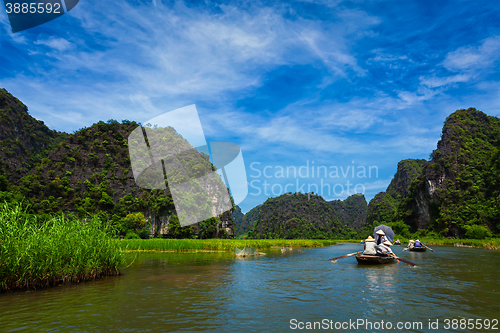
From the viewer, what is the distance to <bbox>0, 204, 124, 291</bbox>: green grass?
7.72 meters

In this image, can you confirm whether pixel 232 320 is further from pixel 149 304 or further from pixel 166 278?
pixel 166 278

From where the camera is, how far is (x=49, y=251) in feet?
27.7

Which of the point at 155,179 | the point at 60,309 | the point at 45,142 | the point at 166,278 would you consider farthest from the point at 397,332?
the point at 45,142

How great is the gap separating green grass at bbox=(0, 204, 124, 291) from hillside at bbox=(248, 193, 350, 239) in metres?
84.2

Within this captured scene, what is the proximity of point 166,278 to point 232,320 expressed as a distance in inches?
239

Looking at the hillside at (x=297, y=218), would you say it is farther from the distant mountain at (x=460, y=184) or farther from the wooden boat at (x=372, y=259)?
the wooden boat at (x=372, y=259)

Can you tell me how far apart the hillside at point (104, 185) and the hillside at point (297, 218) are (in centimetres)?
4103

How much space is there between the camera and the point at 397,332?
5.54 metres

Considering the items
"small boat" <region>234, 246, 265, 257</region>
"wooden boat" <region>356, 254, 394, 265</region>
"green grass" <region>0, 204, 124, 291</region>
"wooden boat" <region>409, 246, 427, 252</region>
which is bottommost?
"wooden boat" <region>409, 246, 427, 252</region>

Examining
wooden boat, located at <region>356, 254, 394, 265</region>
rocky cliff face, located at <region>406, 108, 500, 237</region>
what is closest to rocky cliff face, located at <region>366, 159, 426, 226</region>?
rocky cliff face, located at <region>406, 108, 500, 237</region>

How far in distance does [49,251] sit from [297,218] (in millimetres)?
106704

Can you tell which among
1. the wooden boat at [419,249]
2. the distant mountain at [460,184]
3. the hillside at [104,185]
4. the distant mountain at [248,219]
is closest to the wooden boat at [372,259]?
the wooden boat at [419,249]

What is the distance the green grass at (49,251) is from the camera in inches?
304

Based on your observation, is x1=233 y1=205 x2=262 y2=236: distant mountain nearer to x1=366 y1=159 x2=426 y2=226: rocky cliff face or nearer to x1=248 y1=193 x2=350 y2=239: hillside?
x1=248 y1=193 x2=350 y2=239: hillside
